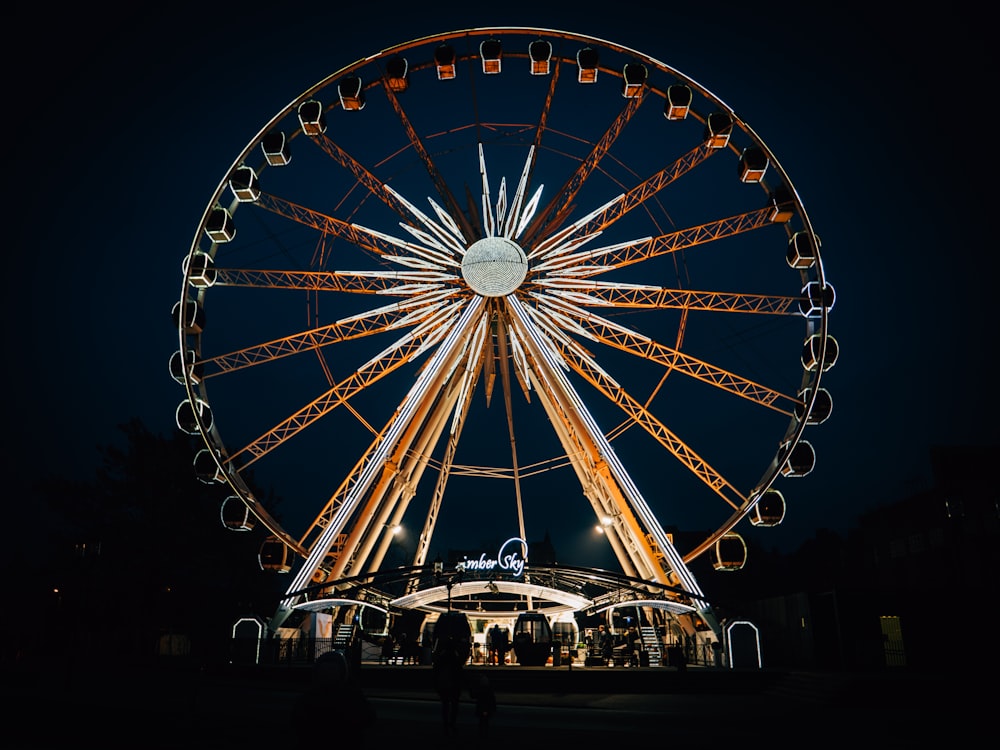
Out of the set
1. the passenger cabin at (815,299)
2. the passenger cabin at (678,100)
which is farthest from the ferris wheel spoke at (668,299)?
the passenger cabin at (678,100)

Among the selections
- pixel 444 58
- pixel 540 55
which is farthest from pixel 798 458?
pixel 444 58

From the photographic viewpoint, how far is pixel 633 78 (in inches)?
952

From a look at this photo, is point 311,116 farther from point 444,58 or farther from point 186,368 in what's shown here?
point 186,368

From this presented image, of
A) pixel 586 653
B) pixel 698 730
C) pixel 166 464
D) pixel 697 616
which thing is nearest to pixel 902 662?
pixel 697 616

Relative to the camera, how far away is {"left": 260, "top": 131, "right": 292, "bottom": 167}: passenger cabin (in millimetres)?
23922

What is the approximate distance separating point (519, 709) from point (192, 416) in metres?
13.8

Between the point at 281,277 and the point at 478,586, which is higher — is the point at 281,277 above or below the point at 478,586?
above

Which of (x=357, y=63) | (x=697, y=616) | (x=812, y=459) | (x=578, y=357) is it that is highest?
(x=357, y=63)

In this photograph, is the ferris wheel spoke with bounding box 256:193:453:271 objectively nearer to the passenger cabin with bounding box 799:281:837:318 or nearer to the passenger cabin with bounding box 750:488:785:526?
the passenger cabin with bounding box 799:281:837:318

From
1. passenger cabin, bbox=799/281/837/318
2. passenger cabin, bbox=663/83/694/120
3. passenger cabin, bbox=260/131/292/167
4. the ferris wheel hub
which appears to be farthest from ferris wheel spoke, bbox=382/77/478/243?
passenger cabin, bbox=799/281/837/318

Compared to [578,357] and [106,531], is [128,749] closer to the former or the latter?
[578,357]

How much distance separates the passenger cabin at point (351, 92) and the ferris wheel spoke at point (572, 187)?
280 inches

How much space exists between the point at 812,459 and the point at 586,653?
40.8ft

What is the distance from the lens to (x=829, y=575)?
62.2 metres
